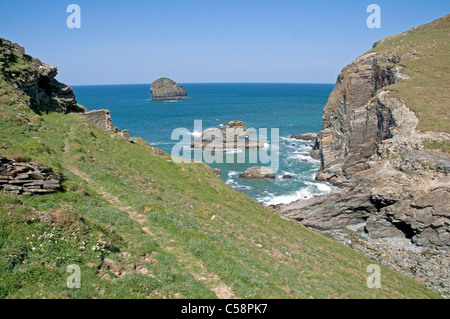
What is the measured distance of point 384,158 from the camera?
4862 centimetres

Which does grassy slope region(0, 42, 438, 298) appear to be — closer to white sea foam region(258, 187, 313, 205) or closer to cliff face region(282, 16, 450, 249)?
cliff face region(282, 16, 450, 249)

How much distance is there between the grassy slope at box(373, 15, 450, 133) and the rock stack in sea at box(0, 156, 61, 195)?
53.7m

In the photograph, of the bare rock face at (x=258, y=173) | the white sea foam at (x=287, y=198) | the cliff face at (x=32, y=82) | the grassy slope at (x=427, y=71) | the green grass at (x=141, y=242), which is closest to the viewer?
the green grass at (x=141, y=242)

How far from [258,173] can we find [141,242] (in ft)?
181

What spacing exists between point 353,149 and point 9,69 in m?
A: 62.7

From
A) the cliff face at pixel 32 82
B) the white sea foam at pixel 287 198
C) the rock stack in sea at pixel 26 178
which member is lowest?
the white sea foam at pixel 287 198

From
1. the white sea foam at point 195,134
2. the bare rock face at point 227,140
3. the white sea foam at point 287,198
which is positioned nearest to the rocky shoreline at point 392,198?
the white sea foam at point 287,198

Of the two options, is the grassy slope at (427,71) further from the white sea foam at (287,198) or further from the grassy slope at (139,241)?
the grassy slope at (139,241)

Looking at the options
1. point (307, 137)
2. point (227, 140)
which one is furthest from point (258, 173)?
point (307, 137)

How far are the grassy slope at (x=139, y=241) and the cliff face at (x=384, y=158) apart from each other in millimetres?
16339

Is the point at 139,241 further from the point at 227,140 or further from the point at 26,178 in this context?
the point at 227,140

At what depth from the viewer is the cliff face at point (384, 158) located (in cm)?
3922

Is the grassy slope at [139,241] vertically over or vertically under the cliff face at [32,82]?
under
